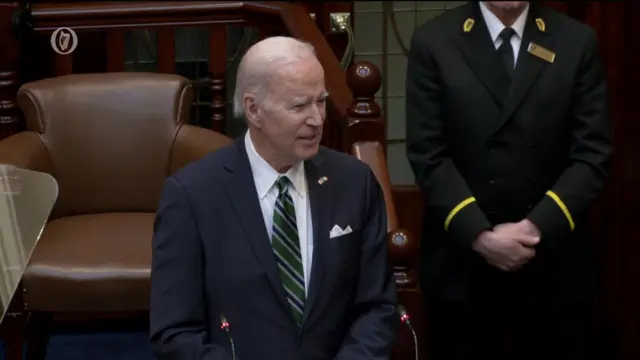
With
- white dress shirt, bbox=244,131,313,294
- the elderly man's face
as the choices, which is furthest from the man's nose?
white dress shirt, bbox=244,131,313,294

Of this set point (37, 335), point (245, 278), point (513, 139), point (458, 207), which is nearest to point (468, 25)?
point (513, 139)

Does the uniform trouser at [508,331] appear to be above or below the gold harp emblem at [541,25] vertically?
below

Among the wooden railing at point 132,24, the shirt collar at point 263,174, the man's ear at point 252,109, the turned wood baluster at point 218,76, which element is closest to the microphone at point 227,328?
the shirt collar at point 263,174

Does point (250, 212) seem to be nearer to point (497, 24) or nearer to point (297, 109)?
point (297, 109)

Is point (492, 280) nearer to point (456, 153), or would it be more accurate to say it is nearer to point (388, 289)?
point (456, 153)

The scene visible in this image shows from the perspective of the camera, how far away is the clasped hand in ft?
8.46

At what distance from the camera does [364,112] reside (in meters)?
2.64

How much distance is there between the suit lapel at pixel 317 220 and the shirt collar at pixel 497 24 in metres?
0.77

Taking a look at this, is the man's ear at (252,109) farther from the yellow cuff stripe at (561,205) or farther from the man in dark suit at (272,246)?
the yellow cuff stripe at (561,205)

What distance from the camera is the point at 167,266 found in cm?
201

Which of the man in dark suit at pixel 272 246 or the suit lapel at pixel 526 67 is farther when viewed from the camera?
the suit lapel at pixel 526 67

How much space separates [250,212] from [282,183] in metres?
0.09

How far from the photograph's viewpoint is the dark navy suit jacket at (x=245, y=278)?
6.58 feet

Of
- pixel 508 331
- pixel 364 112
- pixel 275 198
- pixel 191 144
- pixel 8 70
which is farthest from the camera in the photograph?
pixel 8 70
